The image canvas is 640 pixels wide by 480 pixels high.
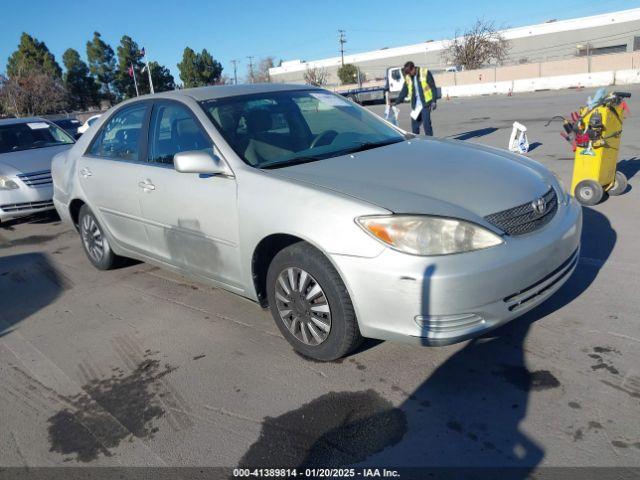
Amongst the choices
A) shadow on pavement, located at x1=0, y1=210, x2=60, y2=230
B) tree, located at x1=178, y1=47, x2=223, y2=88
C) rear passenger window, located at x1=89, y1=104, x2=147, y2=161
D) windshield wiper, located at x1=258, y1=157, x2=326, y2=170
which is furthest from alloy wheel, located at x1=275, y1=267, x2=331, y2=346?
tree, located at x1=178, y1=47, x2=223, y2=88

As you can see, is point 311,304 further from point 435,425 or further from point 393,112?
point 393,112

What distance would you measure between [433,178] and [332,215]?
0.71m

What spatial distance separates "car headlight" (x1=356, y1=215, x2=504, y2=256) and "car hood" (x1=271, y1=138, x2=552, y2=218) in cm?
6

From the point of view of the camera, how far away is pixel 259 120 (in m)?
3.79

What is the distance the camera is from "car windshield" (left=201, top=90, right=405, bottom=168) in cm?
353

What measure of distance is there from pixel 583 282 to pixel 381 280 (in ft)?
6.82

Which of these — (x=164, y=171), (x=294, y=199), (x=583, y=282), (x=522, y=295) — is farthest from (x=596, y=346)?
(x=164, y=171)

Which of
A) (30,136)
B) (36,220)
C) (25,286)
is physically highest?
(30,136)

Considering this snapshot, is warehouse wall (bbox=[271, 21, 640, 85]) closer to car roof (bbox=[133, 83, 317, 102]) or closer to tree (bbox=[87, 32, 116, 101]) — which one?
tree (bbox=[87, 32, 116, 101])

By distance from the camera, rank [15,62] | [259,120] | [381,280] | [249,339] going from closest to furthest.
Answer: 1. [381,280]
2. [249,339]
3. [259,120]
4. [15,62]

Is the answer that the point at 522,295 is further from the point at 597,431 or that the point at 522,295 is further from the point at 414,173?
the point at 414,173

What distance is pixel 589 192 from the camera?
5773 mm

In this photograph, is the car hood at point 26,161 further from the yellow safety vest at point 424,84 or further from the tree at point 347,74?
the tree at point 347,74

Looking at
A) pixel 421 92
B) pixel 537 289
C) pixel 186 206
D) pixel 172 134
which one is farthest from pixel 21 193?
pixel 421 92
